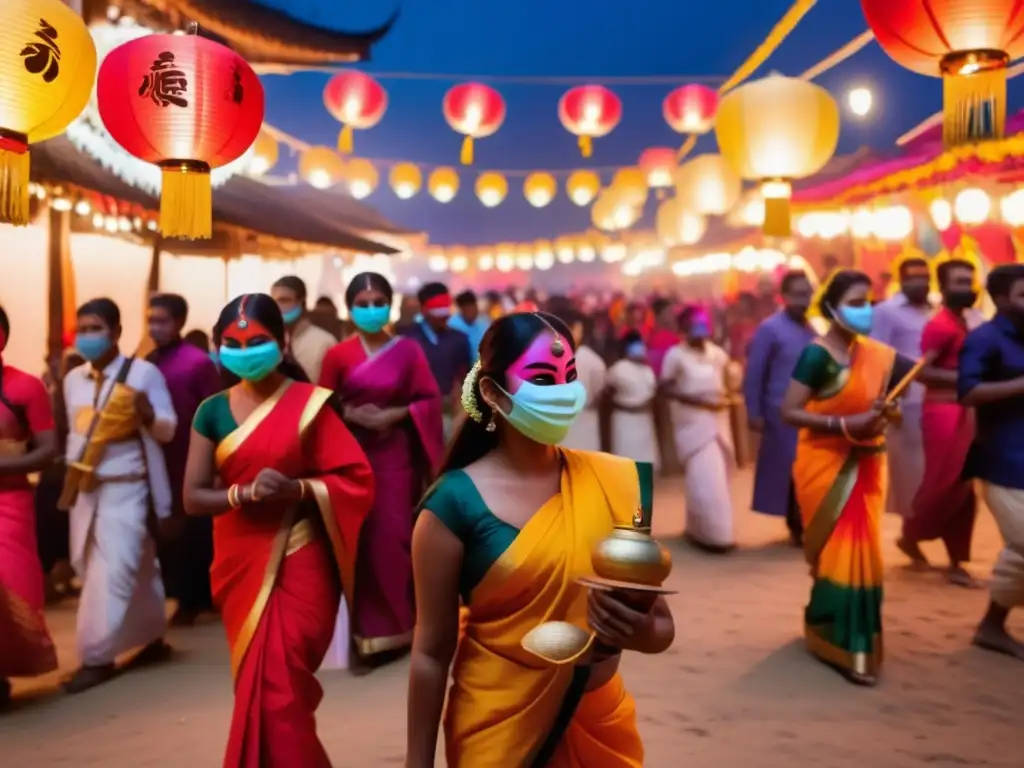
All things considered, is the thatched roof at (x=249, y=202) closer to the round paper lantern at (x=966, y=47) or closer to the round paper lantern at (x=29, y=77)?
the round paper lantern at (x=29, y=77)

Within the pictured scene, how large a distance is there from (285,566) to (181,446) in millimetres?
2525

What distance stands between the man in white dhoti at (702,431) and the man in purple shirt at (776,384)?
29 centimetres

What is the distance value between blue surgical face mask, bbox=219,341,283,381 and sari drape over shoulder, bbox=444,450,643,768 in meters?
1.60

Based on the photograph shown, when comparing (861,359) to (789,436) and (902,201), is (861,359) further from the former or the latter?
(902,201)

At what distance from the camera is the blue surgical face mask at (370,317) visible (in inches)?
187

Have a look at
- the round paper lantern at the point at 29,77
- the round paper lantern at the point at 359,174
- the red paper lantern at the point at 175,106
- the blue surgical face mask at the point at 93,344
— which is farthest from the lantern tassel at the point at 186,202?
the round paper lantern at the point at 359,174

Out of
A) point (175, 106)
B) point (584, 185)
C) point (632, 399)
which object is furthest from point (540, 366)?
point (584, 185)

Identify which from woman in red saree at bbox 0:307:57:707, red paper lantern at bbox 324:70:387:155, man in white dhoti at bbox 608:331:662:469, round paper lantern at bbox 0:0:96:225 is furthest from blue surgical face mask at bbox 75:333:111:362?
red paper lantern at bbox 324:70:387:155

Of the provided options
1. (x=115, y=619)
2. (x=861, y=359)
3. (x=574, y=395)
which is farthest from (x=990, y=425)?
(x=115, y=619)

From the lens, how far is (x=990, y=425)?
4.66 metres

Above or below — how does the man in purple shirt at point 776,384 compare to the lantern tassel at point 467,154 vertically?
below

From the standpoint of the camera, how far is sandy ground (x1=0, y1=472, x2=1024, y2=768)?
375cm

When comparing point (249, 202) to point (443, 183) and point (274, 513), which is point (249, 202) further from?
point (274, 513)

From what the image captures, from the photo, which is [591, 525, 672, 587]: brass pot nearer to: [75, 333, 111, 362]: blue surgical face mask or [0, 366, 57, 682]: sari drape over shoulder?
[0, 366, 57, 682]: sari drape over shoulder
